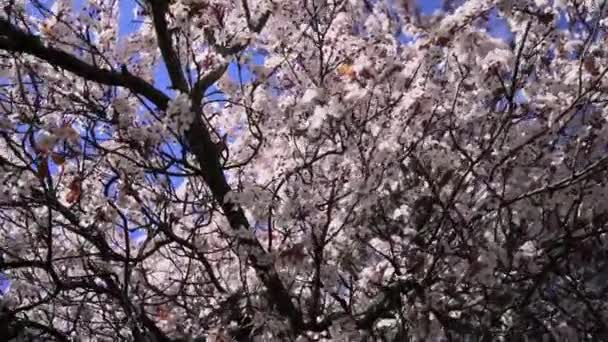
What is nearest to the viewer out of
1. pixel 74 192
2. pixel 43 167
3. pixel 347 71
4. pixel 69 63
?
pixel 43 167

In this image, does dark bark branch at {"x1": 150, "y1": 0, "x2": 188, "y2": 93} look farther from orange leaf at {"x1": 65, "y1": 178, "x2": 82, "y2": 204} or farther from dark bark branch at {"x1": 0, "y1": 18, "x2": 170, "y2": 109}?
orange leaf at {"x1": 65, "y1": 178, "x2": 82, "y2": 204}

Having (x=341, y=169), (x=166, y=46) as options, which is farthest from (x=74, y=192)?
(x=341, y=169)

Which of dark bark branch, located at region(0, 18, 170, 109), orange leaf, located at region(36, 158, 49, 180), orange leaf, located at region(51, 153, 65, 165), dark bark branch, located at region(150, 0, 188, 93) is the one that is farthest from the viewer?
dark bark branch, located at region(150, 0, 188, 93)

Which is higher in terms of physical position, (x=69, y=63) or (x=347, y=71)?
(x=347, y=71)

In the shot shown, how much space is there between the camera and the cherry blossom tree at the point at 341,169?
13.5 ft

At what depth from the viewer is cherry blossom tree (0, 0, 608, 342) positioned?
13.5ft

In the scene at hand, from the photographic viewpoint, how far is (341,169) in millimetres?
4789

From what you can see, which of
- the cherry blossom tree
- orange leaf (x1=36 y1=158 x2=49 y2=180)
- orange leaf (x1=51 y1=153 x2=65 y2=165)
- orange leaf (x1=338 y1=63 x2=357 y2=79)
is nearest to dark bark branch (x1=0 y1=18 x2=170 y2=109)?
the cherry blossom tree

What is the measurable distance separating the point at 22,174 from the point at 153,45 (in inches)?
62.4

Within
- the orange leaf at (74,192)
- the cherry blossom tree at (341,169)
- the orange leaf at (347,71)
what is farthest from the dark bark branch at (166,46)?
the orange leaf at (347,71)

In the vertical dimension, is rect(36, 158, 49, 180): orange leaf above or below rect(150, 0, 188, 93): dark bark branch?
below

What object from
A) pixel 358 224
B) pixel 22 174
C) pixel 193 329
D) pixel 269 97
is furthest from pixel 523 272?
pixel 22 174

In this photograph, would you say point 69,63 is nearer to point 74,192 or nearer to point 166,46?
point 166,46

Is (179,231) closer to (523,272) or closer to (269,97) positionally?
(269,97)
